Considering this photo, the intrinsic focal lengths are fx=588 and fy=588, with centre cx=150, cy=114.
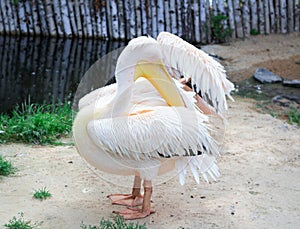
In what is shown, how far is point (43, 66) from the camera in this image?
9344 millimetres

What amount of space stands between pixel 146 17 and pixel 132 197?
6.80 meters

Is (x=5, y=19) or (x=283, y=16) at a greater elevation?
(x=5, y=19)

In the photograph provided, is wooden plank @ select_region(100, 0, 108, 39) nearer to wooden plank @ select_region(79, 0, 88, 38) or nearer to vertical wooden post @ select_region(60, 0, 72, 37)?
wooden plank @ select_region(79, 0, 88, 38)

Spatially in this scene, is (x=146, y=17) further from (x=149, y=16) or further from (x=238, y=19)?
(x=238, y=19)

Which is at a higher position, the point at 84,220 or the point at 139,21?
the point at 139,21

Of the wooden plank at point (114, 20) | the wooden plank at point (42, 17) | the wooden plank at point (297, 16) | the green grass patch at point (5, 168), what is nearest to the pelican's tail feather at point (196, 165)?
the green grass patch at point (5, 168)

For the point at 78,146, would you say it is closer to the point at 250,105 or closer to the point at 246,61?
the point at 250,105

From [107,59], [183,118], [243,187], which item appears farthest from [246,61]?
[183,118]

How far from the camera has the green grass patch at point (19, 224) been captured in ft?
12.5

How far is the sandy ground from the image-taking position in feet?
13.4

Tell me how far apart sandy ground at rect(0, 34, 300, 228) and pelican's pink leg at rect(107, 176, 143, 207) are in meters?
0.07

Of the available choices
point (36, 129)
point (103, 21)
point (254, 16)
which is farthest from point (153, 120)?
point (103, 21)

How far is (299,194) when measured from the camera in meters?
4.55

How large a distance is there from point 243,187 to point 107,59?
210 inches
